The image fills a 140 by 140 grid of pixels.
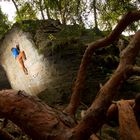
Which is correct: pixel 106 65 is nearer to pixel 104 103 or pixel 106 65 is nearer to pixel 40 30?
pixel 40 30

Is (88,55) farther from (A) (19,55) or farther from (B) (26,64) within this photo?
(A) (19,55)

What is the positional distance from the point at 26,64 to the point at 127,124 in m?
8.30

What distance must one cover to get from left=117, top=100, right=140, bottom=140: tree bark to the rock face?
249 inches

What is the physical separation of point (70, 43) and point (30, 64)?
73.8 inches

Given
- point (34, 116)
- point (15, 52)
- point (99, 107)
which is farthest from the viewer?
point (15, 52)

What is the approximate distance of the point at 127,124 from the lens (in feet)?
8.96

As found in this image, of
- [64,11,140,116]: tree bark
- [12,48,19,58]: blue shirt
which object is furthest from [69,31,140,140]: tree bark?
[12,48,19,58]: blue shirt

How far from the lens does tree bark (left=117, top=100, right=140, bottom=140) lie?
2.60 m

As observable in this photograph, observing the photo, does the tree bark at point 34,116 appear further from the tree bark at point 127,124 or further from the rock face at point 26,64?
the rock face at point 26,64

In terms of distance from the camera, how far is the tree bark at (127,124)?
8.52 feet

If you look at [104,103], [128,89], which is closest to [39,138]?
[104,103]

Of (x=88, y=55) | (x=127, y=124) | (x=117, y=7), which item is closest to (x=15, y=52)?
(x=117, y=7)

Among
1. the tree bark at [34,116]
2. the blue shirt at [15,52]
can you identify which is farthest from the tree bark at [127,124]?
the blue shirt at [15,52]

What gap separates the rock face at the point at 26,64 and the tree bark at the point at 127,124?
249 inches
